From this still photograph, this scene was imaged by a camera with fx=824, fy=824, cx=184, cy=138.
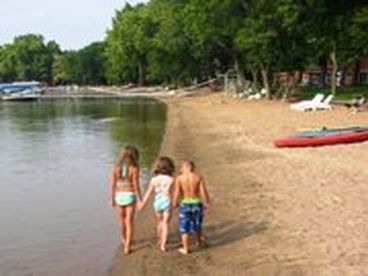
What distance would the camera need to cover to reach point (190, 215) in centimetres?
1330

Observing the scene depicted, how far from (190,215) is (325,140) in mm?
14871

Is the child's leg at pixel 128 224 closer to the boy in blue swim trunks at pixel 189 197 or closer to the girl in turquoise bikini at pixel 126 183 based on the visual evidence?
the girl in turquoise bikini at pixel 126 183

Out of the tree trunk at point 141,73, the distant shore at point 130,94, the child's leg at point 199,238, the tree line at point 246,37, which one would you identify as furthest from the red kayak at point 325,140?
the tree trunk at point 141,73

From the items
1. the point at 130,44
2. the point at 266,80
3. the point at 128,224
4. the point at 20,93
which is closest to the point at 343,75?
the point at 266,80

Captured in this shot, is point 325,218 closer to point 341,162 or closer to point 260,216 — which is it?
point 260,216

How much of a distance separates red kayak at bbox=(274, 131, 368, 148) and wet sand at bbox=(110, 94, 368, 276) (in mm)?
646

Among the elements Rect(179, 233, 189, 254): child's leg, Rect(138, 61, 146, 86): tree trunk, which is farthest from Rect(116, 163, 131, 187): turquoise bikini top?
Rect(138, 61, 146, 86): tree trunk

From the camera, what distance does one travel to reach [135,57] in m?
140

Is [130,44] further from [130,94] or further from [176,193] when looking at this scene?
[176,193]

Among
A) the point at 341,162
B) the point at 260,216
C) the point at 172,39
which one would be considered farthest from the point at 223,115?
the point at 172,39

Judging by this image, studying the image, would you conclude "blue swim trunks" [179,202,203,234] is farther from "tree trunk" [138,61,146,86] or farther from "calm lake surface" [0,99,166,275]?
"tree trunk" [138,61,146,86]

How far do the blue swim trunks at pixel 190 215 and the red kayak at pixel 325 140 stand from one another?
1450cm

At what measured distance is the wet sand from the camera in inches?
499

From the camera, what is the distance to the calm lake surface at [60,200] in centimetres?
1461
